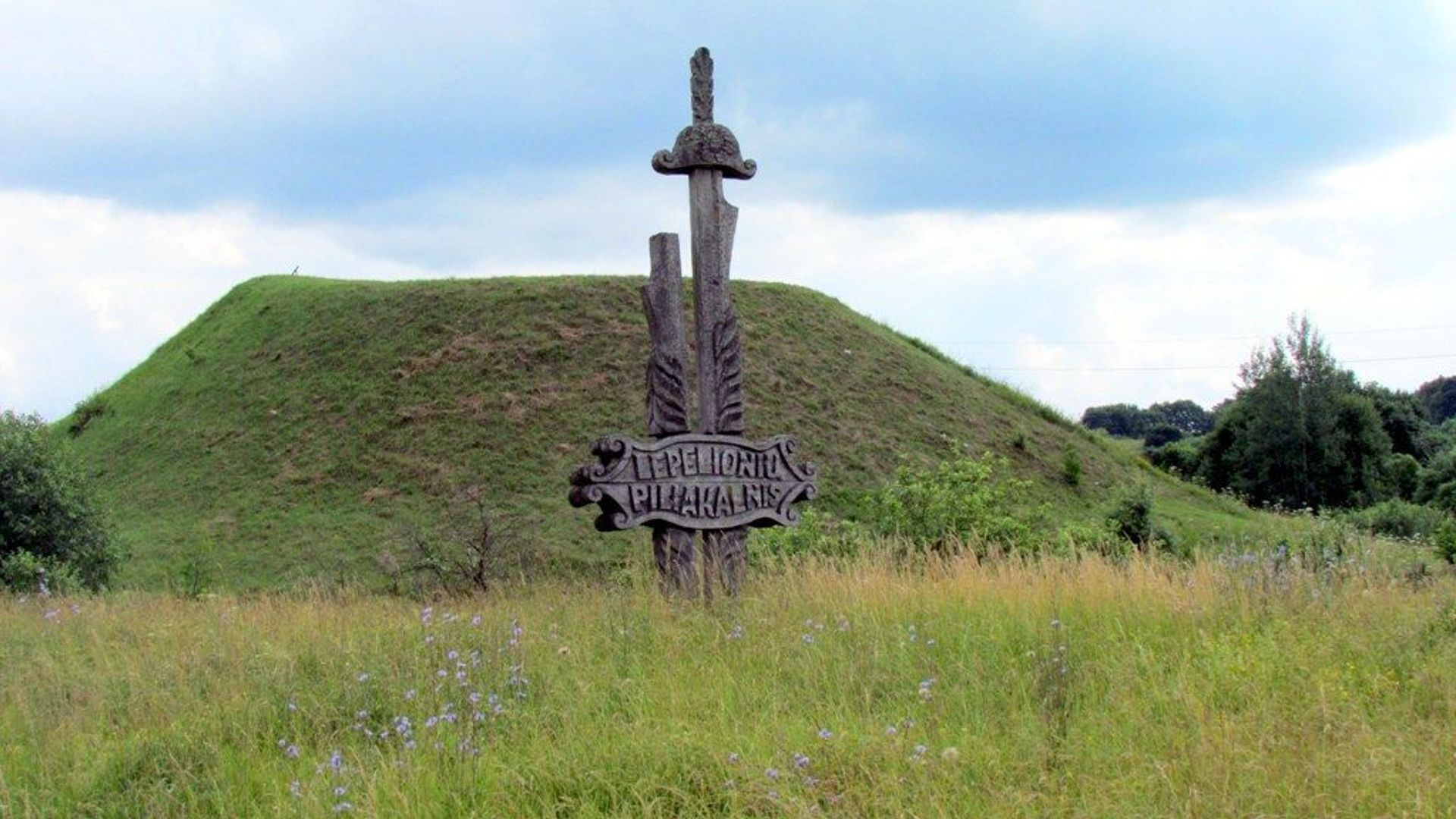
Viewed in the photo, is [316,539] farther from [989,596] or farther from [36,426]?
[989,596]

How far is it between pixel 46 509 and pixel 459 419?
12.9 meters

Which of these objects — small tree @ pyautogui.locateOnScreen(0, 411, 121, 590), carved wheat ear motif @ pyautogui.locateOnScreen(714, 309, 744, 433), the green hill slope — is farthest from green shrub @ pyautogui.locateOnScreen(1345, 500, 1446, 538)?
small tree @ pyautogui.locateOnScreen(0, 411, 121, 590)

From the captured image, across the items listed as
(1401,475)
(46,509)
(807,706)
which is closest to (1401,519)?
(1401,475)

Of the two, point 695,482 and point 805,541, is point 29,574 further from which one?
point 695,482

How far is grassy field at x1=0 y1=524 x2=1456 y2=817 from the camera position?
4477mm

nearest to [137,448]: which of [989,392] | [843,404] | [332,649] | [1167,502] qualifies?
[843,404]

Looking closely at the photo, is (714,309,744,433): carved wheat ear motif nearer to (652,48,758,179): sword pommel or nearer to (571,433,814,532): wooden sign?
(571,433,814,532): wooden sign

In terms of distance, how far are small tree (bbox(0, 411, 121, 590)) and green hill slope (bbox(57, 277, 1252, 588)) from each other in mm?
4261

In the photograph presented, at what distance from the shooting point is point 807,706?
5.52 m

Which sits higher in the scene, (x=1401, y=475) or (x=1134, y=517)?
(x=1401, y=475)

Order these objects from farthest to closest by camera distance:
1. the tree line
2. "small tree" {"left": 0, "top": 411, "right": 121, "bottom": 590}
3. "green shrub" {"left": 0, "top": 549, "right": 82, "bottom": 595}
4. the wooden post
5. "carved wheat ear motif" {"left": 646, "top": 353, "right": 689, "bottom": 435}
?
the tree line
"small tree" {"left": 0, "top": 411, "right": 121, "bottom": 590}
"green shrub" {"left": 0, "top": 549, "right": 82, "bottom": 595}
"carved wheat ear motif" {"left": 646, "top": 353, "right": 689, "bottom": 435}
the wooden post

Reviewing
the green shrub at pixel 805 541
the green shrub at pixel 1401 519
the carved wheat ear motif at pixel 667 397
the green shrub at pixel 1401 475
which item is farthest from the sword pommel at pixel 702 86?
the green shrub at pixel 1401 475

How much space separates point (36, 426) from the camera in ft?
60.3

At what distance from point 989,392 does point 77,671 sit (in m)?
32.7
